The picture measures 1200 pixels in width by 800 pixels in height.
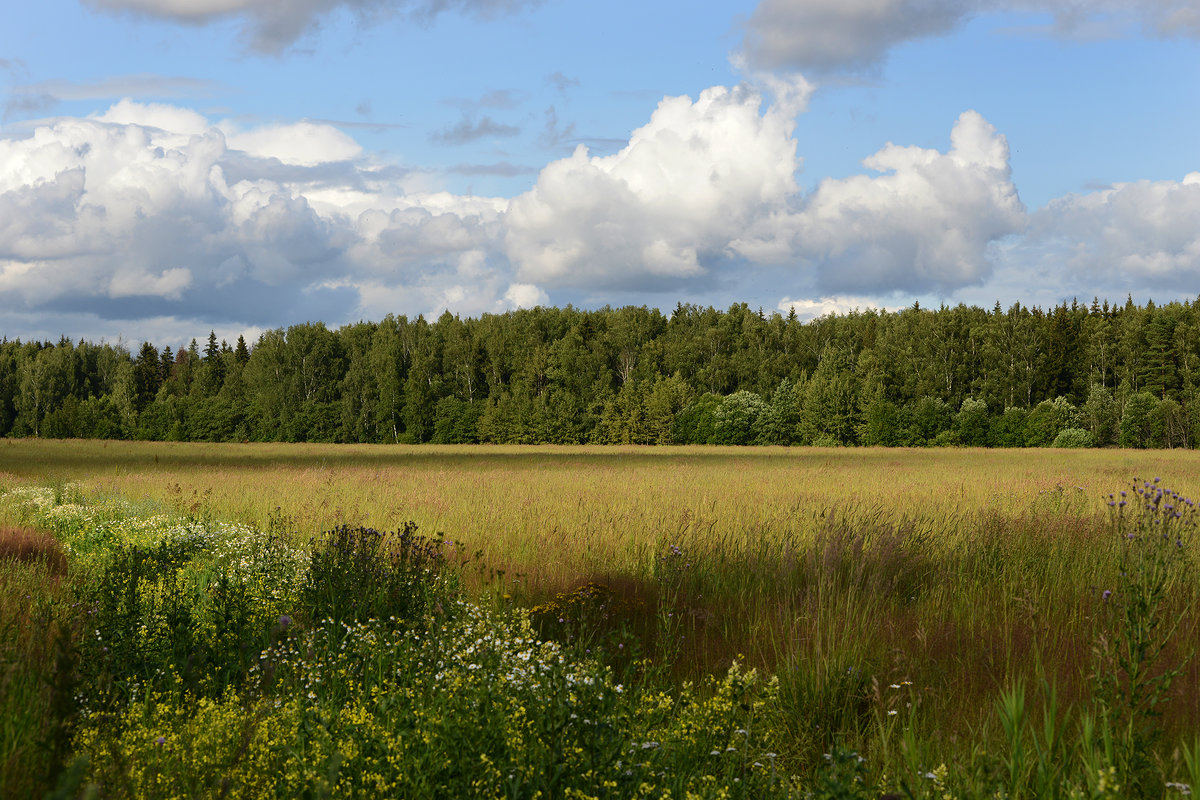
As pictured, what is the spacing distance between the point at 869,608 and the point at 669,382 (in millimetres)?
62832

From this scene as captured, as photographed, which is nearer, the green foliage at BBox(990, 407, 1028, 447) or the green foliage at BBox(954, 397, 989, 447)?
the green foliage at BBox(990, 407, 1028, 447)

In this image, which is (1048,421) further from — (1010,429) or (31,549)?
(31,549)

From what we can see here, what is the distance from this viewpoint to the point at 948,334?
63.1 metres

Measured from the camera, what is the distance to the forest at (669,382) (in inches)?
2341

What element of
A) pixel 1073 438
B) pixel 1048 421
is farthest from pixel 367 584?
pixel 1048 421

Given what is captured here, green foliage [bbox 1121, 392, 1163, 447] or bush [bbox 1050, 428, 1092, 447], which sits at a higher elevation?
green foliage [bbox 1121, 392, 1163, 447]

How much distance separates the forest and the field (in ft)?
158

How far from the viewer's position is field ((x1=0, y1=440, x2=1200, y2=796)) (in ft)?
12.7

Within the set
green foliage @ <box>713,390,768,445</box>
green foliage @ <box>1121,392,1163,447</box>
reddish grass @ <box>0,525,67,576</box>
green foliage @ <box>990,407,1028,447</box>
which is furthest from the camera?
green foliage @ <box>713,390,768,445</box>

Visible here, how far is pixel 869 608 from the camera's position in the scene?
5984mm

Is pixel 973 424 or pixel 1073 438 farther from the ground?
pixel 973 424

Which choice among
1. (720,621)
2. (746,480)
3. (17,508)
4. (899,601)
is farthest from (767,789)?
(746,480)

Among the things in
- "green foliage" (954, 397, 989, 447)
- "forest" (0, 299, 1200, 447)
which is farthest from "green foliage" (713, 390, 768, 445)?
"green foliage" (954, 397, 989, 447)

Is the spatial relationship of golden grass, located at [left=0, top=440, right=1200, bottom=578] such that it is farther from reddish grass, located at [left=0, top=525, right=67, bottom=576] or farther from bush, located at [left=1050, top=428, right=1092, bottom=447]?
bush, located at [left=1050, top=428, right=1092, bottom=447]
